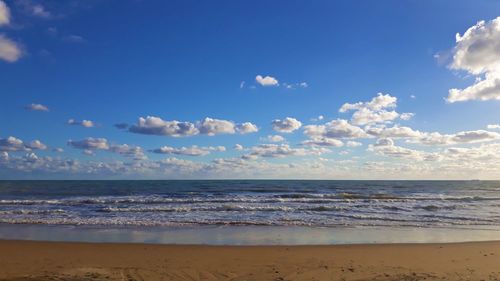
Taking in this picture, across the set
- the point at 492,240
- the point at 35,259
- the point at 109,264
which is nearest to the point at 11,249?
the point at 35,259

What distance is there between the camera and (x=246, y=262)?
965 centimetres

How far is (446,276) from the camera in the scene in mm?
8359

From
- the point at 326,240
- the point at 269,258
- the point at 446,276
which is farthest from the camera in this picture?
the point at 326,240

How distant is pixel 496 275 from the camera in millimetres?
8492

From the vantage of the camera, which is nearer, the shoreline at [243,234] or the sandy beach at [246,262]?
the sandy beach at [246,262]

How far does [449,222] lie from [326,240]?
29.3 ft

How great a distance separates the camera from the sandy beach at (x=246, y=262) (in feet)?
27.2

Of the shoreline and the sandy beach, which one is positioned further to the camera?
the shoreline

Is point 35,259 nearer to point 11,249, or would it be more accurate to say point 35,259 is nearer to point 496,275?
point 11,249

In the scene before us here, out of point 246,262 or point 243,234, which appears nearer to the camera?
point 246,262

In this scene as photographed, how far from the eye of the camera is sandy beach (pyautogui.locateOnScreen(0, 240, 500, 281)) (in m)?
8.30

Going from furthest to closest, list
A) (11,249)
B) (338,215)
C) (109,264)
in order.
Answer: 1. (338,215)
2. (11,249)
3. (109,264)

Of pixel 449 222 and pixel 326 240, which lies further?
pixel 449 222

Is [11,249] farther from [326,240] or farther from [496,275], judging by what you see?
[496,275]
